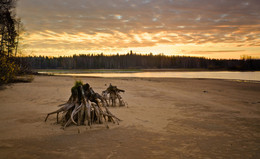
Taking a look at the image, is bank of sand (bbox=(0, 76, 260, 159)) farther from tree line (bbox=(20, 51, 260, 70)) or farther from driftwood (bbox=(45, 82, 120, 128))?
tree line (bbox=(20, 51, 260, 70))

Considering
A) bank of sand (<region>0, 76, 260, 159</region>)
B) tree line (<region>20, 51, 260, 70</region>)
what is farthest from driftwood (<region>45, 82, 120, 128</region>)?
tree line (<region>20, 51, 260, 70</region>)

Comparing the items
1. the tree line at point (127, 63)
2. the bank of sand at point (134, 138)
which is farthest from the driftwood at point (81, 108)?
the tree line at point (127, 63)

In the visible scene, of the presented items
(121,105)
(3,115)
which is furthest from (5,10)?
(121,105)

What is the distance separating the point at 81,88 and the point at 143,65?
181 meters

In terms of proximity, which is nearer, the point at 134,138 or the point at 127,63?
the point at 134,138

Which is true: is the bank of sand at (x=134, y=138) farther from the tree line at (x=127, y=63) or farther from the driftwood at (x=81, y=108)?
the tree line at (x=127, y=63)

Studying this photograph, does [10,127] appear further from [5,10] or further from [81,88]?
[5,10]

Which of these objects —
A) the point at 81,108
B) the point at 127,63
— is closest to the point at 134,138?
the point at 81,108

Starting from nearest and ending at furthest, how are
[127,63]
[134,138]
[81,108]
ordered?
[134,138] < [81,108] < [127,63]

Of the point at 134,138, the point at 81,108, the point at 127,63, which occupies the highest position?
the point at 127,63

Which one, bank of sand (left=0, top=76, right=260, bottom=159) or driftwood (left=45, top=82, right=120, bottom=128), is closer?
bank of sand (left=0, top=76, right=260, bottom=159)

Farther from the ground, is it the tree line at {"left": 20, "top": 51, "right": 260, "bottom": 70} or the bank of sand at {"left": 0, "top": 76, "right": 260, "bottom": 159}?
the tree line at {"left": 20, "top": 51, "right": 260, "bottom": 70}

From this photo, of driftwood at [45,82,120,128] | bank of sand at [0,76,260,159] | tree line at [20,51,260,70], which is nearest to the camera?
bank of sand at [0,76,260,159]

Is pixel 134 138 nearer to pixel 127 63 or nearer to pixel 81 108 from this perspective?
pixel 81 108
